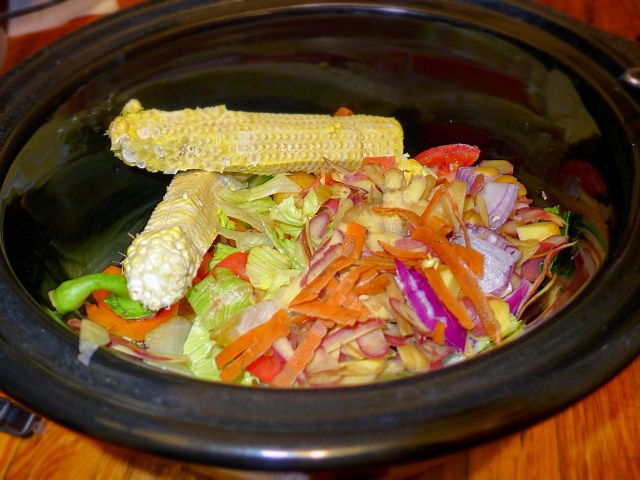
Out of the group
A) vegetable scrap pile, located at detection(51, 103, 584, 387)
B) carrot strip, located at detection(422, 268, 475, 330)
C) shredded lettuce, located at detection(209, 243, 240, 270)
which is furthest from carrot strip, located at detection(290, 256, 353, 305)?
shredded lettuce, located at detection(209, 243, 240, 270)

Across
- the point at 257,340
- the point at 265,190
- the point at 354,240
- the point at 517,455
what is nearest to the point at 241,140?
the point at 265,190

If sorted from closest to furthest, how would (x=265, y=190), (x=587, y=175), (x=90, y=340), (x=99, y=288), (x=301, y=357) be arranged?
(x=90, y=340)
(x=301, y=357)
(x=99, y=288)
(x=587, y=175)
(x=265, y=190)

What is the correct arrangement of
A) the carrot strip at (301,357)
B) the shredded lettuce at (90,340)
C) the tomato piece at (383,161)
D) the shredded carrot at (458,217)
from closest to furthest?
the shredded lettuce at (90,340) → the carrot strip at (301,357) → the shredded carrot at (458,217) → the tomato piece at (383,161)

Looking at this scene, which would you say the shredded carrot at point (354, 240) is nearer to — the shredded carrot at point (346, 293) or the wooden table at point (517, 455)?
the shredded carrot at point (346, 293)

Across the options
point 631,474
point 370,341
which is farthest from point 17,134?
point 631,474

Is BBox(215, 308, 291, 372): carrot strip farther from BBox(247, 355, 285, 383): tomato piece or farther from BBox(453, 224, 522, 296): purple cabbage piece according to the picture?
BBox(453, 224, 522, 296): purple cabbage piece

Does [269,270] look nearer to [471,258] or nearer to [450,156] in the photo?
[471,258]

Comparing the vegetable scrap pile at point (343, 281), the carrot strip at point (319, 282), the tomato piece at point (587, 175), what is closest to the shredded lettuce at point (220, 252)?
the vegetable scrap pile at point (343, 281)
